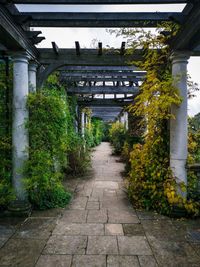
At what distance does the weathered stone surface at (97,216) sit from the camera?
4430 mm

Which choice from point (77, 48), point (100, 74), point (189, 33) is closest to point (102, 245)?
point (189, 33)

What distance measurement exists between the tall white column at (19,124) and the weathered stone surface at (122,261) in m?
2.23

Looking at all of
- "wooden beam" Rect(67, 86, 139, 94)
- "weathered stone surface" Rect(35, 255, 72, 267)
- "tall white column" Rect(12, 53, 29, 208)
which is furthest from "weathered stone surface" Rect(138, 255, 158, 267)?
"wooden beam" Rect(67, 86, 139, 94)

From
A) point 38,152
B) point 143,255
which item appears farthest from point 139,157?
point 143,255

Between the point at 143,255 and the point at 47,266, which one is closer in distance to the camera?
the point at 47,266

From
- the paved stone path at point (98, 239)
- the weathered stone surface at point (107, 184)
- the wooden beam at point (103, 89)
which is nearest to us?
the paved stone path at point (98, 239)

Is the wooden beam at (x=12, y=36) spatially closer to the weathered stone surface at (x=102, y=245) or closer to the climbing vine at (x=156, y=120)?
the climbing vine at (x=156, y=120)

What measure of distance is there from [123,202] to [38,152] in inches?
83.1

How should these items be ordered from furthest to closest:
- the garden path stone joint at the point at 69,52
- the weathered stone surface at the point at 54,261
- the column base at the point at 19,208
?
the column base at the point at 19,208
the garden path stone joint at the point at 69,52
the weathered stone surface at the point at 54,261

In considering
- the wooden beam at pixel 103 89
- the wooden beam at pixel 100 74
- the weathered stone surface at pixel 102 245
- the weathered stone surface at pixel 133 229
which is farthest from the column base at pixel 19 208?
the wooden beam at pixel 103 89

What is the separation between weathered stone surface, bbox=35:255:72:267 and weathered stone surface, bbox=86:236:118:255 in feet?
1.01

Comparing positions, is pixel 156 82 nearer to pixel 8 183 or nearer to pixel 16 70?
pixel 16 70

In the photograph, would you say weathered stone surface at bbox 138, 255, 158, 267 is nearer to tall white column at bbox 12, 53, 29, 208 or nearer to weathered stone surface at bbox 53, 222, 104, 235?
weathered stone surface at bbox 53, 222, 104, 235

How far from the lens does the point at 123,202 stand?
5.52 metres
